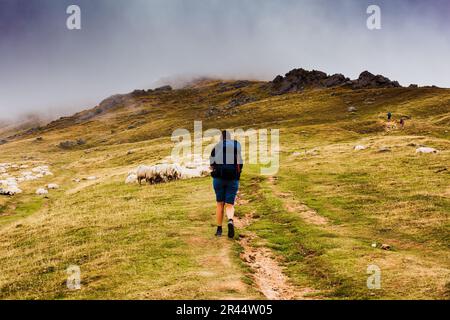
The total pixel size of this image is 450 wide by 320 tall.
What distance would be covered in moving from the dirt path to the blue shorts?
2.03 m

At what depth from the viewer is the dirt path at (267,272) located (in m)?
12.4

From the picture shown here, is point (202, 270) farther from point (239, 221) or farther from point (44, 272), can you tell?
point (239, 221)

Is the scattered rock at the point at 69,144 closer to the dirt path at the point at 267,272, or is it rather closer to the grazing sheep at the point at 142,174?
the grazing sheep at the point at 142,174

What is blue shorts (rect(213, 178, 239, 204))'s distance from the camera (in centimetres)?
1773

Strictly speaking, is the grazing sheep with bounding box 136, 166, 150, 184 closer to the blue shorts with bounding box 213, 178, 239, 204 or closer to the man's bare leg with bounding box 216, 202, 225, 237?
the man's bare leg with bounding box 216, 202, 225, 237

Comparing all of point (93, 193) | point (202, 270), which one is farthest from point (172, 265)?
point (93, 193)

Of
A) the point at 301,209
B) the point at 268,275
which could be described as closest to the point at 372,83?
the point at 301,209

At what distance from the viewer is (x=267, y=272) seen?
14695 mm

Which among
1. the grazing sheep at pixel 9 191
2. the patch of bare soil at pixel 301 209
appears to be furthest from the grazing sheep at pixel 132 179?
the patch of bare soil at pixel 301 209

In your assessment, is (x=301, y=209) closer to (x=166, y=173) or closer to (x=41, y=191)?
(x=166, y=173)

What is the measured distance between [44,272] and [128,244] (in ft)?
11.5

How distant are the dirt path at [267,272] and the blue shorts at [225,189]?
203cm

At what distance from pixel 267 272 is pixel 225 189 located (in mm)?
4429
